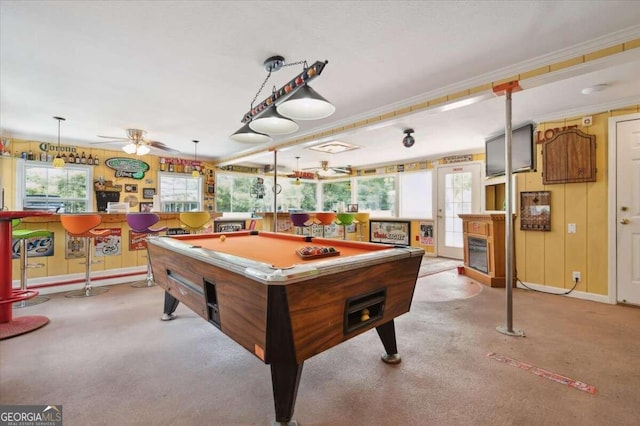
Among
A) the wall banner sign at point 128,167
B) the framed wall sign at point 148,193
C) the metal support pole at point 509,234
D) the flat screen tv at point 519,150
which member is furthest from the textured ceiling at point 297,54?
the framed wall sign at point 148,193

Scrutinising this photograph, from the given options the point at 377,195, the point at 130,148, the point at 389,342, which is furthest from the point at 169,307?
the point at 377,195

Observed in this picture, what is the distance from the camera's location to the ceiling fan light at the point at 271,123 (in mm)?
2459

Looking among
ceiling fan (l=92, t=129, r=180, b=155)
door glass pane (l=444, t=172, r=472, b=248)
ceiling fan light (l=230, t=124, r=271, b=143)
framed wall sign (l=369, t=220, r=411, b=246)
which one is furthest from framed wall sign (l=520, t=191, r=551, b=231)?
ceiling fan (l=92, t=129, r=180, b=155)

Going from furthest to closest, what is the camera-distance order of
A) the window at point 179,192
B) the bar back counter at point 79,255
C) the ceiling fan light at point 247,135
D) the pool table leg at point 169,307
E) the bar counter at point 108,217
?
the window at point 179,192
the bar back counter at point 79,255
the bar counter at point 108,217
the pool table leg at point 169,307
the ceiling fan light at point 247,135

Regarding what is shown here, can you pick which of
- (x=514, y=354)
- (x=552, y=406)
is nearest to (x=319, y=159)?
(x=514, y=354)

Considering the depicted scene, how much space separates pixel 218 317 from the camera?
5.31 feet

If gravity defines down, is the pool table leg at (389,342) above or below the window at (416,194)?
below

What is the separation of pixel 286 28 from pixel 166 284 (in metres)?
2.24

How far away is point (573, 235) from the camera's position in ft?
12.1

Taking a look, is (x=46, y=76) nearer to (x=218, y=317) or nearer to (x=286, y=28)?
(x=286, y=28)

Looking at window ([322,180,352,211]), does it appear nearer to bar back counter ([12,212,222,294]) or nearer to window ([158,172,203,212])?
window ([158,172,203,212])

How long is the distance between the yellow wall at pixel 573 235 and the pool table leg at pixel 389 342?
312 centimetres

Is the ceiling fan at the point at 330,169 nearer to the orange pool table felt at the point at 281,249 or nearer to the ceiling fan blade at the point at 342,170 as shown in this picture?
the ceiling fan blade at the point at 342,170

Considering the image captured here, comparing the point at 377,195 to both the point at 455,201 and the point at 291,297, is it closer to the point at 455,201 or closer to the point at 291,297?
the point at 455,201
